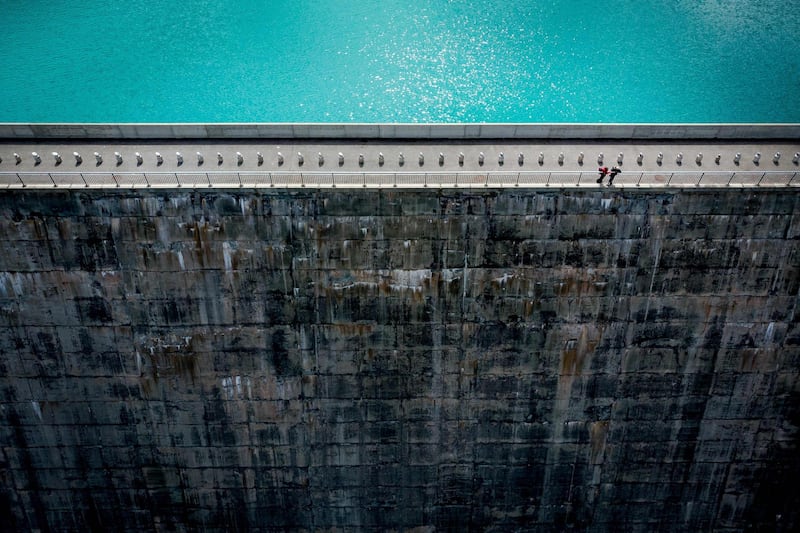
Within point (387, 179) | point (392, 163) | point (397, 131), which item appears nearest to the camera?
point (387, 179)

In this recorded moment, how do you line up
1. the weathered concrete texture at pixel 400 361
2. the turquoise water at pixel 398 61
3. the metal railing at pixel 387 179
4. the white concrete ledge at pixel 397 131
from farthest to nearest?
the turquoise water at pixel 398 61, the white concrete ledge at pixel 397 131, the weathered concrete texture at pixel 400 361, the metal railing at pixel 387 179

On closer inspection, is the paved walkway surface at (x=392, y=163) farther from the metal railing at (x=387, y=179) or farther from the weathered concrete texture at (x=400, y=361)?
the weathered concrete texture at (x=400, y=361)

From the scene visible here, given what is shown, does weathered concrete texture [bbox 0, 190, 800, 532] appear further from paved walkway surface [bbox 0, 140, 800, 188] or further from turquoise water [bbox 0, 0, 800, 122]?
turquoise water [bbox 0, 0, 800, 122]

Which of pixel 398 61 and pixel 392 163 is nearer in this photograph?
pixel 392 163

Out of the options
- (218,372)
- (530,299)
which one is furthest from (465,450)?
(218,372)

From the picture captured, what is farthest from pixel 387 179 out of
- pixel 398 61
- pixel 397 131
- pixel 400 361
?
pixel 398 61

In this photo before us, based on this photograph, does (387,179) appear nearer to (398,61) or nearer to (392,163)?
(392,163)

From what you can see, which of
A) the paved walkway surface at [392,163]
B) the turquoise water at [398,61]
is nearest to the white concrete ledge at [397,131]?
the paved walkway surface at [392,163]
